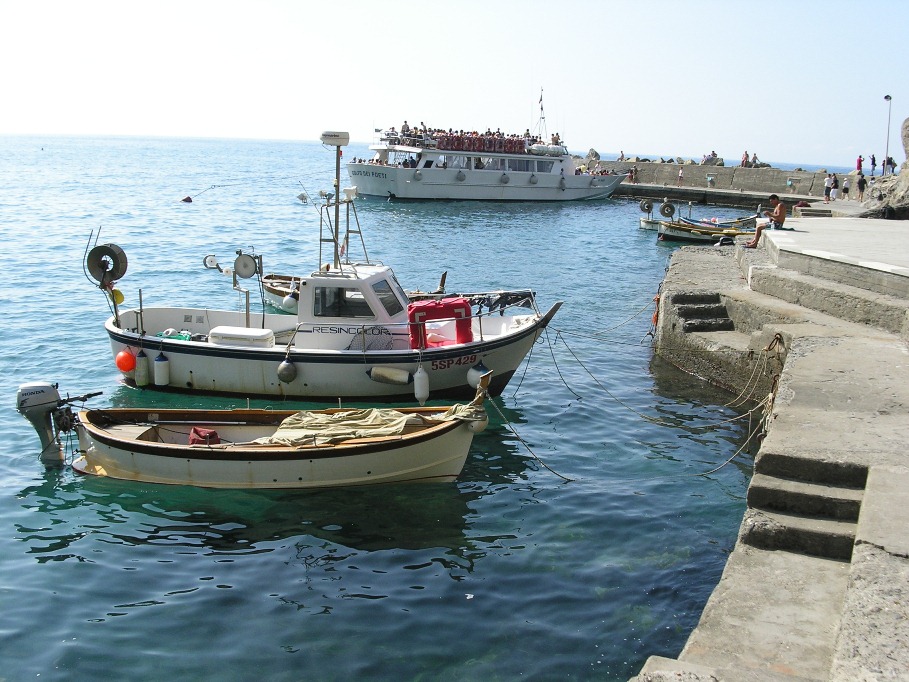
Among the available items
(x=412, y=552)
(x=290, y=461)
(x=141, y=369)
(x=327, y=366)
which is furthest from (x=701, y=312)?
(x=141, y=369)

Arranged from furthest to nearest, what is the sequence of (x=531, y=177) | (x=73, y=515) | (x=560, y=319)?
(x=531, y=177) < (x=560, y=319) < (x=73, y=515)

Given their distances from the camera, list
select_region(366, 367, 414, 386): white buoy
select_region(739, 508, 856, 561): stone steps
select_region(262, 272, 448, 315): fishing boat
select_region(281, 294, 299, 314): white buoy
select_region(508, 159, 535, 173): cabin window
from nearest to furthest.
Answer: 1. select_region(739, 508, 856, 561): stone steps
2. select_region(366, 367, 414, 386): white buoy
3. select_region(281, 294, 299, 314): white buoy
4. select_region(262, 272, 448, 315): fishing boat
5. select_region(508, 159, 535, 173): cabin window

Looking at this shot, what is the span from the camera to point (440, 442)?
10406mm

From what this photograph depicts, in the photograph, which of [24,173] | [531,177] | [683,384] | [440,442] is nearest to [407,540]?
[440,442]

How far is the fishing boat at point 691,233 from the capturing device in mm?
33438

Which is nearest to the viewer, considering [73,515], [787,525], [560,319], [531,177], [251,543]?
[787,525]

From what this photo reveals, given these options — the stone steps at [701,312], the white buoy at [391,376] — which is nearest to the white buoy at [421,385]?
the white buoy at [391,376]

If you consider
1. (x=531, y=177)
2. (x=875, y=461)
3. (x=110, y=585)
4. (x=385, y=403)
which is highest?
(x=531, y=177)

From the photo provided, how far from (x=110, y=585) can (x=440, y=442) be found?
4.05 metres

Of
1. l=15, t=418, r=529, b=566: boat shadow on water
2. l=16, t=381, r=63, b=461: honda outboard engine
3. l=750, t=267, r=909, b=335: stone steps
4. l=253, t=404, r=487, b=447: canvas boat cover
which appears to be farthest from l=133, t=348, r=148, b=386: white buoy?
l=750, t=267, r=909, b=335: stone steps

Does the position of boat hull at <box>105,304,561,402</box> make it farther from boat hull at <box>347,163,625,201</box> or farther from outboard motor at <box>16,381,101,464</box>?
boat hull at <box>347,163,625,201</box>

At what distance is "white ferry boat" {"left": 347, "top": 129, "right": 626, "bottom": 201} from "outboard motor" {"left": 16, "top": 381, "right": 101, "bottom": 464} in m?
40.3

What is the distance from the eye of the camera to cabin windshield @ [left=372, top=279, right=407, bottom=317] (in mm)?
13734

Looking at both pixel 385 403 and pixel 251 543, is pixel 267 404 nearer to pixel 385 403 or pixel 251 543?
pixel 385 403
